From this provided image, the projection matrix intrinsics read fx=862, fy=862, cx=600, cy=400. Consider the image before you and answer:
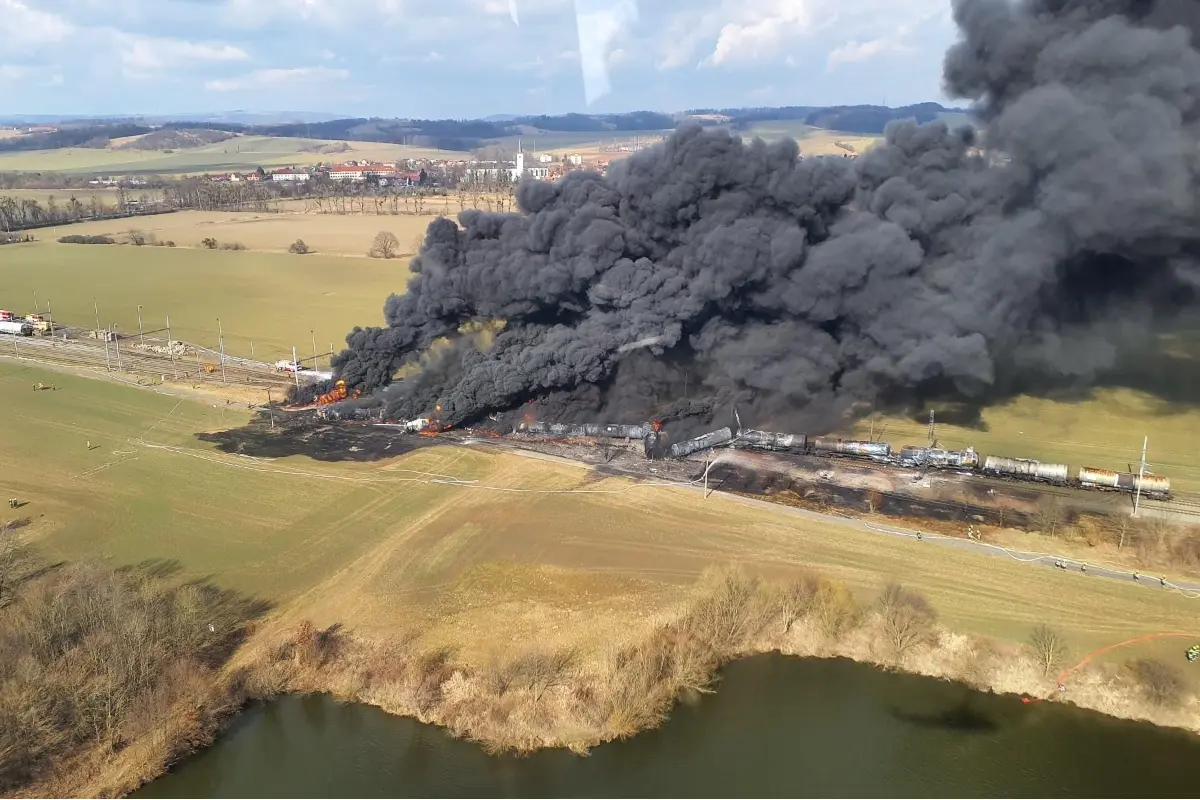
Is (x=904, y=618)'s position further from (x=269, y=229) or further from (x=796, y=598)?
(x=269, y=229)

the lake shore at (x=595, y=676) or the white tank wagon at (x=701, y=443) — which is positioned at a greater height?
the white tank wagon at (x=701, y=443)

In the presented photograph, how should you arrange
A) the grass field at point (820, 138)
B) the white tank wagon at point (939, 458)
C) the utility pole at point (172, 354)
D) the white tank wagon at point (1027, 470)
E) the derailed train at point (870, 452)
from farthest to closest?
the grass field at point (820, 138), the utility pole at point (172, 354), the white tank wagon at point (939, 458), the white tank wagon at point (1027, 470), the derailed train at point (870, 452)

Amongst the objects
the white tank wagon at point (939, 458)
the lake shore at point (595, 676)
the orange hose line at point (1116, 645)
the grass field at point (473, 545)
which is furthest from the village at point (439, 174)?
the orange hose line at point (1116, 645)

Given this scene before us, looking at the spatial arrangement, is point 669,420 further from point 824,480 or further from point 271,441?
point 271,441

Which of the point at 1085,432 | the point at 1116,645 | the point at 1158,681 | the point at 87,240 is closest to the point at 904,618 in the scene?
the point at 1116,645

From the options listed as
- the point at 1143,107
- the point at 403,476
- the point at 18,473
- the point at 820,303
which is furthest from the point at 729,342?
the point at 18,473

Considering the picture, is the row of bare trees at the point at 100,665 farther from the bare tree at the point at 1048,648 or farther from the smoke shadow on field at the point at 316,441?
the bare tree at the point at 1048,648

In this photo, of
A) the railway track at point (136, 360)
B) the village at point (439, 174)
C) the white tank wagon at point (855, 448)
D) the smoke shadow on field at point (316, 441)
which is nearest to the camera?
the white tank wagon at point (855, 448)

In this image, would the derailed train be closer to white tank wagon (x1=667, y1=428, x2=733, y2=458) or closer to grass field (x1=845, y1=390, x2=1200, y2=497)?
white tank wagon (x1=667, y1=428, x2=733, y2=458)

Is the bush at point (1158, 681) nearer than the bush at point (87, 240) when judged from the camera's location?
Yes
